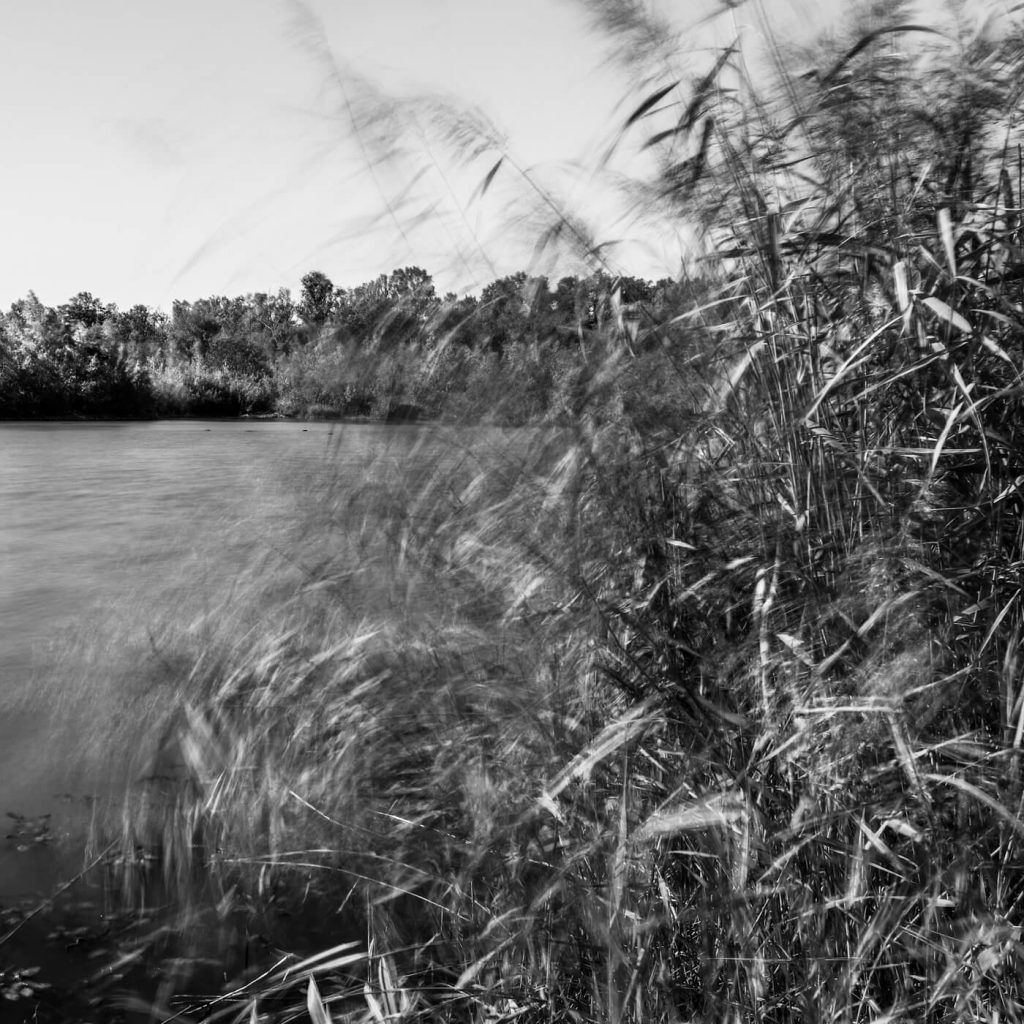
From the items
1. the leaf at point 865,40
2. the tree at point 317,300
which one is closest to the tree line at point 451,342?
the tree at point 317,300

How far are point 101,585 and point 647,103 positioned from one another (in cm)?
414

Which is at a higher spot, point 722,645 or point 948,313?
point 948,313

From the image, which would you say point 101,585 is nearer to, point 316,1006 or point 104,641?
point 104,641

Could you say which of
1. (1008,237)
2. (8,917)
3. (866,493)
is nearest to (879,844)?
(866,493)

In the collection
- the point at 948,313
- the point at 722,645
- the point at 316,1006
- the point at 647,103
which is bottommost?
the point at 316,1006

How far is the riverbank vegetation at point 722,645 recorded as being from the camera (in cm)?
130

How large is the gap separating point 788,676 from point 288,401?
4.72ft

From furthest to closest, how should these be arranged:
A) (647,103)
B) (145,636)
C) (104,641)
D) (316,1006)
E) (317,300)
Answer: (104,641) < (145,636) < (317,300) < (647,103) < (316,1006)

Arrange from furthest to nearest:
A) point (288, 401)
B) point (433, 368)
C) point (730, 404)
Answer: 1. point (288, 401)
2. point (433, 368)
3. point (730, 404)

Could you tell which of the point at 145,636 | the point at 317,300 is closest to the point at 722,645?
the point at 317,300

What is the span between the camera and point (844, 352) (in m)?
1.58

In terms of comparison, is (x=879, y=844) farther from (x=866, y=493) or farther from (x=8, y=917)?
(x=8, y=917)

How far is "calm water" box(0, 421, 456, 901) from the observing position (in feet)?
7.36

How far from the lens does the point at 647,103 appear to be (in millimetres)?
1772
